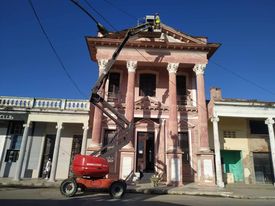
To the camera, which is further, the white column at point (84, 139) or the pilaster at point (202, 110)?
the white column at point (84, 139)

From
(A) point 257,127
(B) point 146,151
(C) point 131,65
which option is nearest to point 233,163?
(A) point 257,127

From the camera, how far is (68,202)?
26.3 ft

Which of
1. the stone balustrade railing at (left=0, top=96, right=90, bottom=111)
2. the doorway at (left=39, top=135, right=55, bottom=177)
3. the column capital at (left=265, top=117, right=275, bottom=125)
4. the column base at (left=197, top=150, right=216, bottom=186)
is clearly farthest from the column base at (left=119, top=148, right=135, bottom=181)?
the column capital at (left=265, top=117, right=275, bottom=125)

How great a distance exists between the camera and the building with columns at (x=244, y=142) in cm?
1719

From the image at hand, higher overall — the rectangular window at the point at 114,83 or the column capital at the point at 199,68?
the column capital at the point at 199,68

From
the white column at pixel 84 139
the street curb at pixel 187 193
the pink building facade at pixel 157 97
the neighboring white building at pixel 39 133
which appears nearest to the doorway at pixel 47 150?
the neighboring white building at pixel 39 133

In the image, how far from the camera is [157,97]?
18.6 metres

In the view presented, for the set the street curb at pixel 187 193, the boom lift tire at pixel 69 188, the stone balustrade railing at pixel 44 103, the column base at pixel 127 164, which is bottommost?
the street curb at pixel 187 193

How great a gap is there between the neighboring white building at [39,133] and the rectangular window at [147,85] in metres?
4.67

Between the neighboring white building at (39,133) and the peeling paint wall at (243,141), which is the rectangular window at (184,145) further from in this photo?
the neighboring white building at (39,133)

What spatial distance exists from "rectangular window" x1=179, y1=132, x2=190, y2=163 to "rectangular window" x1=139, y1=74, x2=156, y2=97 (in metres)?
4.03

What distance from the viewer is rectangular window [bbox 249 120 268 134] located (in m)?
19.2

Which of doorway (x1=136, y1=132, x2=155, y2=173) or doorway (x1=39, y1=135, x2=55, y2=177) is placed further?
doorway (x1=39, y1=135, x2=55, y2=177)

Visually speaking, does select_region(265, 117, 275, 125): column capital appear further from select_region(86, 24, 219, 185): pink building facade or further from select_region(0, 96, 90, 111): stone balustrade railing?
select_region(0, 96, 90, 111): stone balustrade railing
